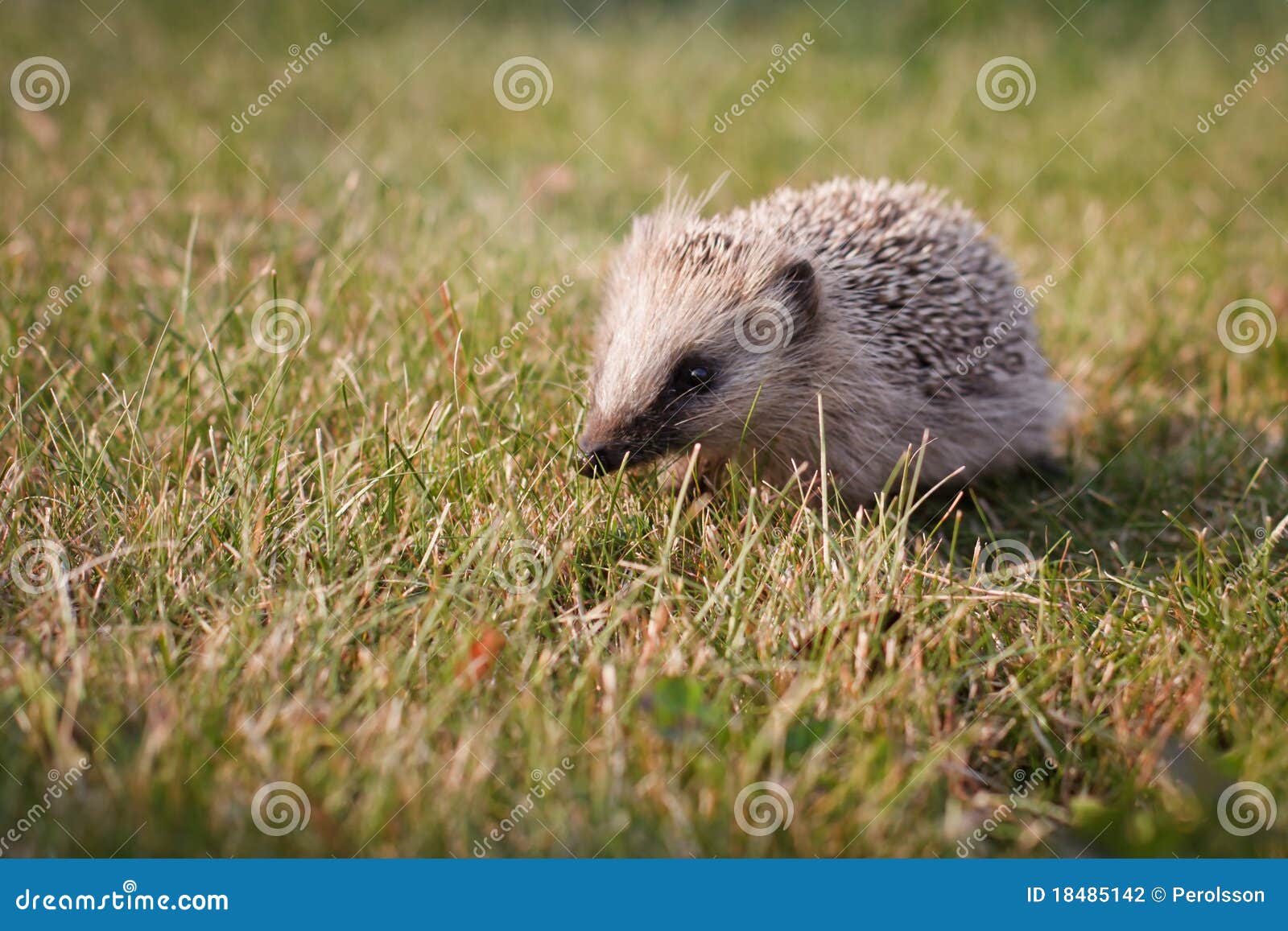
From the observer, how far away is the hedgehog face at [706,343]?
12.2ft

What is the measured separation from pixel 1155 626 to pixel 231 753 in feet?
8.09

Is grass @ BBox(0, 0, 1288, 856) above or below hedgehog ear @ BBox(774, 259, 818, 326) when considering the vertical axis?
below

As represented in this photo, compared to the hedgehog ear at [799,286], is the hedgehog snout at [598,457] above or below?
below

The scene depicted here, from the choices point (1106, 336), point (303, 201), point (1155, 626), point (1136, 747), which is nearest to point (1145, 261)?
point (1106, 336)

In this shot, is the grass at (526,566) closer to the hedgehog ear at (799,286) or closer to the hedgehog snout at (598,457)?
the hedgehog snout at (598,457)

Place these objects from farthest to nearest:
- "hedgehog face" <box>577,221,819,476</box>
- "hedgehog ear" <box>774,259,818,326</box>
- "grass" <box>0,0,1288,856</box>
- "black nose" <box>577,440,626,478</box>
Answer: "hedgehog ear" <box>774,259,818,326</box> < "hedgehog face" <box>577,221,819,476</box> < "black nose" <box>577,440,626,478</box> < "grass" <box>0,0,1288,856</box>

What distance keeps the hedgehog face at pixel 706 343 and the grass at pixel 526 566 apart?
300 mm

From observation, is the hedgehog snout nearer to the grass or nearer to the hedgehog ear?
the grass

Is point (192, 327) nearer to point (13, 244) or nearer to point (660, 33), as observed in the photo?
point (13, 244)

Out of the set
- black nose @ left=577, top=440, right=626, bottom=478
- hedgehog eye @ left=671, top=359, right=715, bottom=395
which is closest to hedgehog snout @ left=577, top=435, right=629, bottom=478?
black nose @ left=577, top=440, right=626, bottom=478

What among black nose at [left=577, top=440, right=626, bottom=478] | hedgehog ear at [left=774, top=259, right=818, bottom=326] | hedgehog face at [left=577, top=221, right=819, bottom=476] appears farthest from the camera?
hedgehog ear at [left=774, top=259, right=818, bottom=326]

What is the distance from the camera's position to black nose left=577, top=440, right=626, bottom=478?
A: 11.3 ft

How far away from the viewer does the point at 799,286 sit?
3934mm

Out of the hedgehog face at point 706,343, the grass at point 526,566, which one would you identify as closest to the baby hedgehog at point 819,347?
the hedgehog face at point 706,343
